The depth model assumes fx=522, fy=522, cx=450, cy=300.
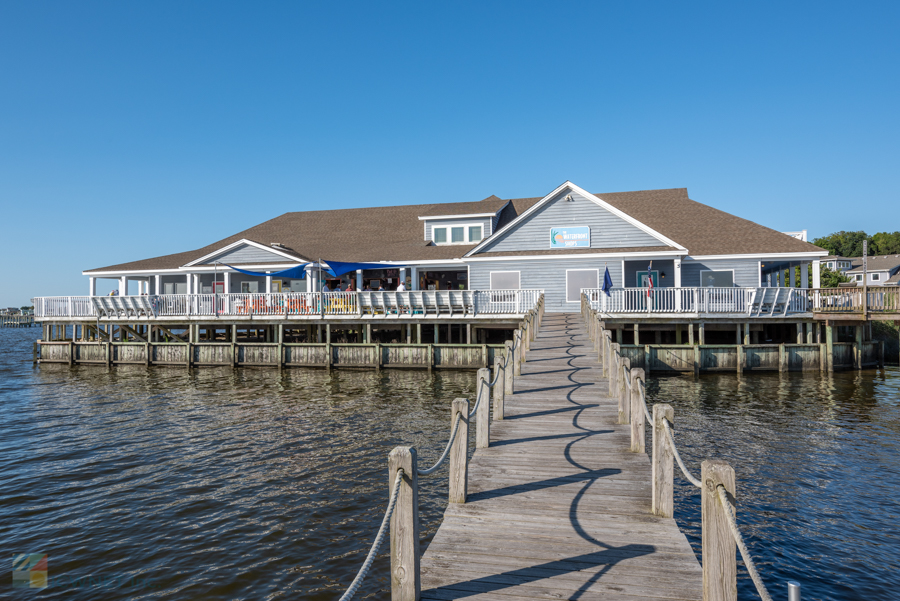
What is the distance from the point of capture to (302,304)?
26.9 meters

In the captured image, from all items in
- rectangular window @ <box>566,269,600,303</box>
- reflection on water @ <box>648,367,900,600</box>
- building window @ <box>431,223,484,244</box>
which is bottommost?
reflection on water @ <box>648,367,900,600</box>

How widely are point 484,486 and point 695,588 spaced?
2620 mm

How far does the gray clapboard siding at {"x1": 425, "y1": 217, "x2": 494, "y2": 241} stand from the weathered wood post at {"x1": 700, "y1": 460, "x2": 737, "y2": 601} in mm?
29703

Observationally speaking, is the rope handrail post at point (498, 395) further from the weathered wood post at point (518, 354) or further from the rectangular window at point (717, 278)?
the rectangular window at point (717, 278)

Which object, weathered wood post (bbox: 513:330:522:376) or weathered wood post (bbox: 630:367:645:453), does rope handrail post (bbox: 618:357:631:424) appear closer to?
weathered wood post (bbox: 630:367:645:453)

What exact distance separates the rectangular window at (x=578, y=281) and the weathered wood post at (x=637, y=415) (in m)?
20.9

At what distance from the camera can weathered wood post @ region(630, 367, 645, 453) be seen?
7.29 meters

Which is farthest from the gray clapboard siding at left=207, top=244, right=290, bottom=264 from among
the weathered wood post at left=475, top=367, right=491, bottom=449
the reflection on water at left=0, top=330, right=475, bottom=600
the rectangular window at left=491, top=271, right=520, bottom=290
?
the weathered wood post at left=475, top=367, right=491, bottom=449

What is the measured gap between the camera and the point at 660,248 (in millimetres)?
26625

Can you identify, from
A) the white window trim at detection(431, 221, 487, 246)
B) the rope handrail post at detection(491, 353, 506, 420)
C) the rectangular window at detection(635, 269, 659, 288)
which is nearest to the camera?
the rope handrail post at detection(491, 353, 506, 420)

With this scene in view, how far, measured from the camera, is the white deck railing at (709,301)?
2312cm

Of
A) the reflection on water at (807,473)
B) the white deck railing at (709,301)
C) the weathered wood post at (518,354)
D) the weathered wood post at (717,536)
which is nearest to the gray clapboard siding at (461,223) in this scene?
the white deck railing at (709,301)

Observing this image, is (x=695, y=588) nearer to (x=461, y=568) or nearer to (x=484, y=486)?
(x=461, y=568)

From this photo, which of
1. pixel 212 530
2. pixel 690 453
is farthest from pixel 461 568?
pixel 690 453
